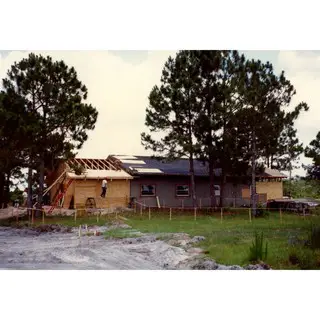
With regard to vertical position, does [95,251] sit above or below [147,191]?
below

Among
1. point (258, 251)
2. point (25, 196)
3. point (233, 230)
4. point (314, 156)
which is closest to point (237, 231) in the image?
point (233, 230)

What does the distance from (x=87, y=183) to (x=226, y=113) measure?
343 centimetres

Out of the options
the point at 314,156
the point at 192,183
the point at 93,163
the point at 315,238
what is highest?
the point at 314,156

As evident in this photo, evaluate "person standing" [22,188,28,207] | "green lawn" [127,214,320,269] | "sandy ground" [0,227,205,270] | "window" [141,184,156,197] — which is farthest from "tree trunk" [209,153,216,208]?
"person standing" [22,188,28,207]

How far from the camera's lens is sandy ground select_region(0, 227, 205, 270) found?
7.85 metres

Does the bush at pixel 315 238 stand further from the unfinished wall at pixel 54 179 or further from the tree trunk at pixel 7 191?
the tree trunk at pixel 7 191

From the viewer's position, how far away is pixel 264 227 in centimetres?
848

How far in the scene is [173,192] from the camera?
10172 mm

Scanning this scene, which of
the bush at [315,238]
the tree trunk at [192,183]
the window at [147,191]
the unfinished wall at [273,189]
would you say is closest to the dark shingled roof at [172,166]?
the tree trunk at [192,183]

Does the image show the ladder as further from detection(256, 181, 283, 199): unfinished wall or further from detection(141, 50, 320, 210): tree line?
detection(256, 181, 283, 199): unfinished wall

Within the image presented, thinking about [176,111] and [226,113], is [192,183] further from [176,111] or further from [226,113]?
[226,113]

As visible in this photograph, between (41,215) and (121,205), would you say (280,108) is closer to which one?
(121,205)

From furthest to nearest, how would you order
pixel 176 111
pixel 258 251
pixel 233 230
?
1. pixel 176 111
2. pixel 233 230
3. pixel 258 251

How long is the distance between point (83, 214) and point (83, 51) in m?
3.43
